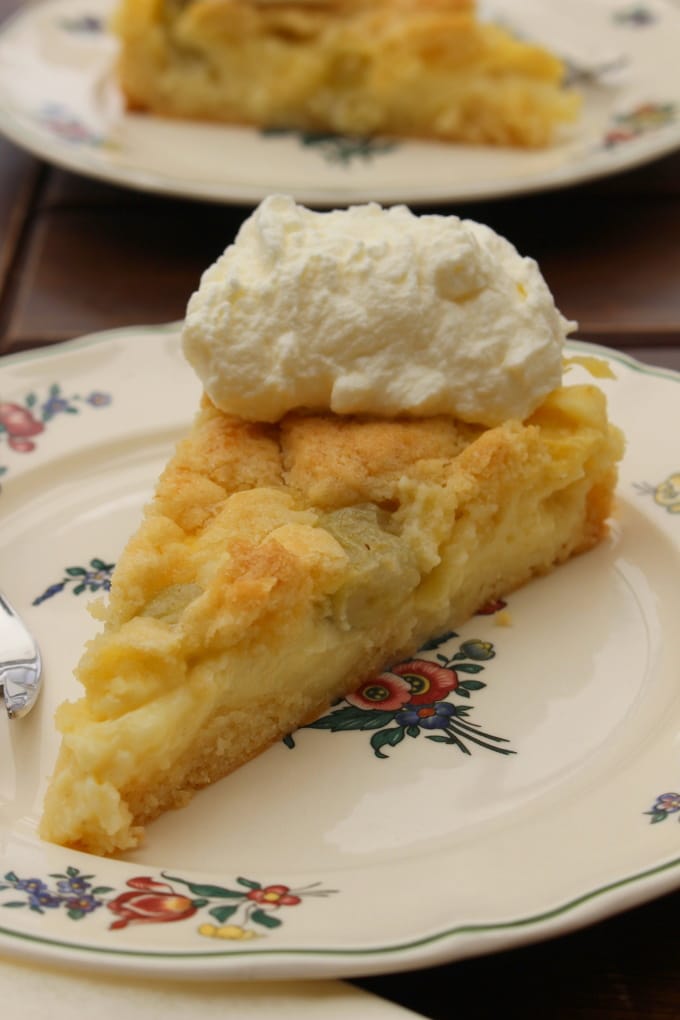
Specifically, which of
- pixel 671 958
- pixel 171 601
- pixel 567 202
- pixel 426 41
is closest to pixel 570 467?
pixel 171 601

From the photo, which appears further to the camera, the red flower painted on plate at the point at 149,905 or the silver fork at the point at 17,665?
the silver fork at the point at 17,665

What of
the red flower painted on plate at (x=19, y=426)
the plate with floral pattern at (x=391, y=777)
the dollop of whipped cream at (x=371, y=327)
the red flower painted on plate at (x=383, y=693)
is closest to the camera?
the plate with floral pattern at (x=391, y=777)

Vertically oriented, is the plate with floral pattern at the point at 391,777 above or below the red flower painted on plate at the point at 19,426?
above

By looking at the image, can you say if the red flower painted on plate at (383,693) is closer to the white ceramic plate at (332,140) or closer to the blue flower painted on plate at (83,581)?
the blue flower painted on plate at (83,581)

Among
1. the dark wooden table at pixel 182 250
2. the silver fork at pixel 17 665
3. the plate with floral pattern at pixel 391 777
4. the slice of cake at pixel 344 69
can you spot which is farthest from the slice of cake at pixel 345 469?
the slice of cake at pixel 344 69

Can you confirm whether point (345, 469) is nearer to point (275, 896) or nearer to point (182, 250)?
point (275, 896)

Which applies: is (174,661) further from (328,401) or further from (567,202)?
(567,202)

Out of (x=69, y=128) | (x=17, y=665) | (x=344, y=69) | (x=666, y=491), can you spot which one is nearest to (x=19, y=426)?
(x=17, y=665)
